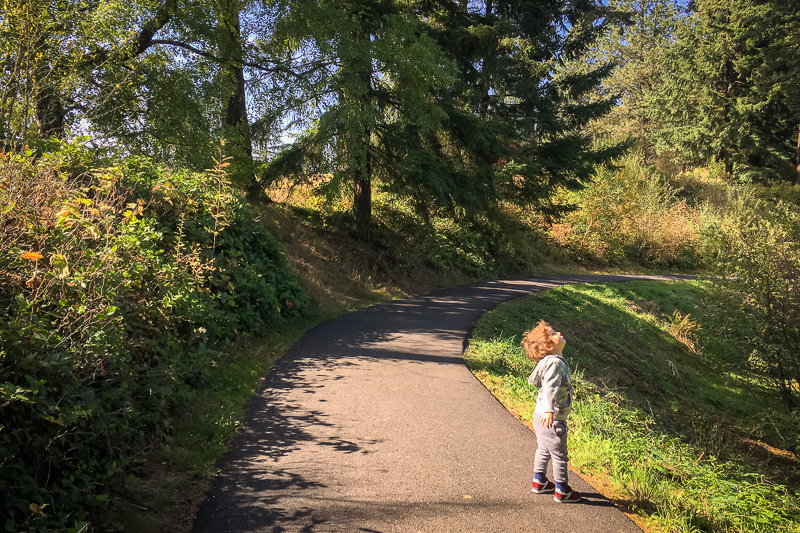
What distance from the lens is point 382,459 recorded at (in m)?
4.44

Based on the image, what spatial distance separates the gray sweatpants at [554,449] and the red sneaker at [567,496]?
0.30 ft

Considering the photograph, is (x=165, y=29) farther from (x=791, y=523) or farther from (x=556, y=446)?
(x=791, y=523)

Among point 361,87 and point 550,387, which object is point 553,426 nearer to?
point 550,387

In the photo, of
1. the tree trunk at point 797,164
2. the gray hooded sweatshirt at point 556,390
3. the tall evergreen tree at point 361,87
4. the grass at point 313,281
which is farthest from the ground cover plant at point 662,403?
the tree trunk at point 797,164

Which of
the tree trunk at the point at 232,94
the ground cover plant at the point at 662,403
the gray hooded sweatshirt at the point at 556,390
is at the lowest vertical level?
the ground cover plant at the point at 662,403

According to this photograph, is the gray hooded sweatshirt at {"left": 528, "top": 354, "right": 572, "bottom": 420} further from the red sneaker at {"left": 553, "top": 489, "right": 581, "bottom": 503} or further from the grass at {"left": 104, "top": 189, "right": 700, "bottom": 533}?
the grass at {"left": 104, "top": 189, "right": 700, "bottom": 533}

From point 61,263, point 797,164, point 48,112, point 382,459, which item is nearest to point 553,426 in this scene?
point 382,459

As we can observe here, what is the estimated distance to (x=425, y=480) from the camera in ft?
13.5

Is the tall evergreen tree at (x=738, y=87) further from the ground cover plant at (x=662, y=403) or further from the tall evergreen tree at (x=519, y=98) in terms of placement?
the ground cover plant at (x=662, y=403)

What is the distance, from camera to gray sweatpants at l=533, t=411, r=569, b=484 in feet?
12.8

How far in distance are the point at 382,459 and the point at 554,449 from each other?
1.51 metres

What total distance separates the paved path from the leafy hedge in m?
0.87

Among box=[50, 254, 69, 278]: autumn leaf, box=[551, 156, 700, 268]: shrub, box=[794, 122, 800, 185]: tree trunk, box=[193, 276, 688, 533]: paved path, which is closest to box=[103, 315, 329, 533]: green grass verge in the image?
box=[193, 276, 688, 533]: paved path

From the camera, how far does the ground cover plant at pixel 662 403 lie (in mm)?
4121
